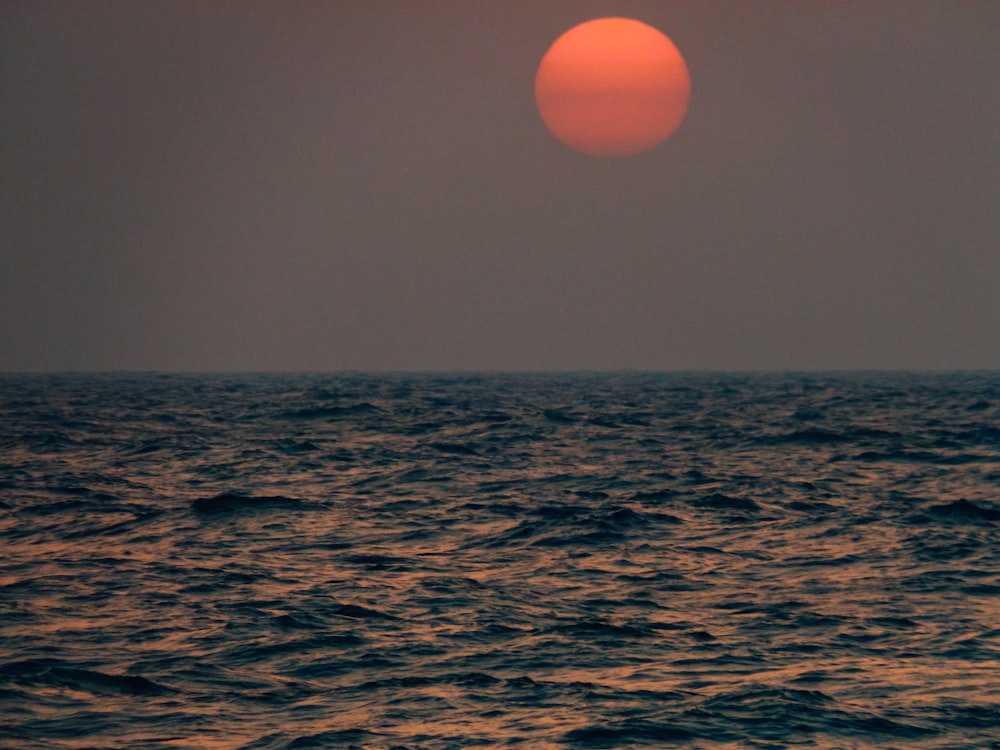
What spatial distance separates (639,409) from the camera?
3049 inches

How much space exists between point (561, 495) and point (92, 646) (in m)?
15.3

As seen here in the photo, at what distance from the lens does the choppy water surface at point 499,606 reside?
10.9 metres

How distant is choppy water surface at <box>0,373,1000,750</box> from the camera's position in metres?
10.9

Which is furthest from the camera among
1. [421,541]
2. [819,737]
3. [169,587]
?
[421,541]

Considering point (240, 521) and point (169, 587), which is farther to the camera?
point (240, 521)

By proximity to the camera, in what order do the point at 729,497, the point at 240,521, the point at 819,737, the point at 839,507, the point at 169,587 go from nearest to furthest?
the point at 819,737
the point at 169,587
the point at 240,521
the point at 839,507
the point at 729,497

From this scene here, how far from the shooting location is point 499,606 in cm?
1552

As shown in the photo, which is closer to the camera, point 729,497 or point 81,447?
point 729,497

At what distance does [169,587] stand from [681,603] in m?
6.76

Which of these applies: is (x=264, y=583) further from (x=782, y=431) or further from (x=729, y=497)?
(x=782, y=431)

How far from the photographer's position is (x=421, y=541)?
818 inches

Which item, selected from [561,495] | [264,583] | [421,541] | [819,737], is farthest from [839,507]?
[819,737]

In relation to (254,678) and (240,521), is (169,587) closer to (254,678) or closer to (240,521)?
(254,678)

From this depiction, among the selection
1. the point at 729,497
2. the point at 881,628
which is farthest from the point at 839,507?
the point at 881,628
